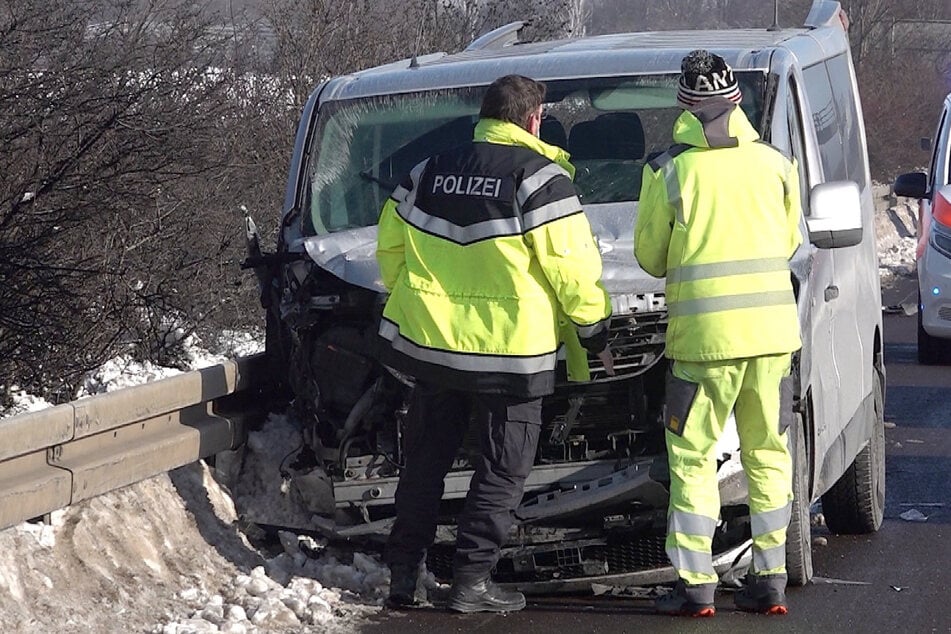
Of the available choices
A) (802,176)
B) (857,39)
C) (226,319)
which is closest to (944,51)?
(857,39)

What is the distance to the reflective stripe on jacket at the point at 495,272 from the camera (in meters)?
5.53

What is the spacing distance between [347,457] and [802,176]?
2081 mm

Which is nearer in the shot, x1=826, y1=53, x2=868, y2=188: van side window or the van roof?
the van roof

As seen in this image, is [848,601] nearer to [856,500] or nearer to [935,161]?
[856,500]

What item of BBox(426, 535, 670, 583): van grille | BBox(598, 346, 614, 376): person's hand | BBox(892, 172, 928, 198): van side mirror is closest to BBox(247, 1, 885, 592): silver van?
BBox(426, 535, 670, 583): van grille

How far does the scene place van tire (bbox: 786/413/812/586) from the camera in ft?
19.6

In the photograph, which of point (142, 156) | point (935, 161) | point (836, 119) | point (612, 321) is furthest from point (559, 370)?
point (935, 161)

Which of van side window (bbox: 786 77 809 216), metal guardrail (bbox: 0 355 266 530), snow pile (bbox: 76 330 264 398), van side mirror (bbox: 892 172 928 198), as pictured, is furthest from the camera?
van side mirror (bbox: 892 172 928 198)

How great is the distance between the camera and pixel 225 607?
18.9 ft

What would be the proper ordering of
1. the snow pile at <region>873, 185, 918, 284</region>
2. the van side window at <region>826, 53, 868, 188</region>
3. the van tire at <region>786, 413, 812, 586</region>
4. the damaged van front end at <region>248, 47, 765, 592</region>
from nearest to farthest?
the damaged van front end at <region>248, 47, 765, 592</region>
the van tire at <region>786, 413, 812, 586</region>
the van side window at <region>826, 53, 868, 188</region>
the snow pile at <region>873, 185, 918, 284</region>

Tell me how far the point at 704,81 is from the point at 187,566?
8.34 feet

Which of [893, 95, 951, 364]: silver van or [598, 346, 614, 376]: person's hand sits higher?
[598, 346, 614, 376]: person's hand

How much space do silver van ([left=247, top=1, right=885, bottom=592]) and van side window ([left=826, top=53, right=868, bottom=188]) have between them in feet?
0.68

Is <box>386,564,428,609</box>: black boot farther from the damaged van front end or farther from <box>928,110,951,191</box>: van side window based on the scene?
<box>928,110,951,191</box>: van side window
